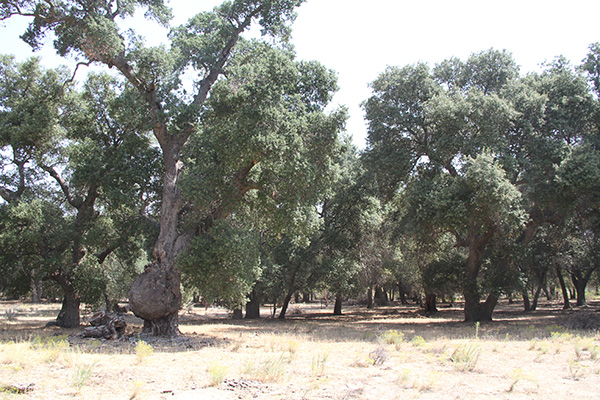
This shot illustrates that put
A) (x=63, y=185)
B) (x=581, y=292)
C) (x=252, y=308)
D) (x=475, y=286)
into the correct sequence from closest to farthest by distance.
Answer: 1. (x=63, y=185)
2. (x=475, y=286)
3. (x=252, y=308)
4. (x=581, y=292)

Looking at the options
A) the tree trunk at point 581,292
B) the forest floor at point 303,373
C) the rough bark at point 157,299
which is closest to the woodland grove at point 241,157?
the rough bark at point 157,299

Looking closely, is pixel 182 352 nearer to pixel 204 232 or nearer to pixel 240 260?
pixel 240 260

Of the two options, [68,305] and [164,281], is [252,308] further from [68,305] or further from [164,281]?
[164,281]

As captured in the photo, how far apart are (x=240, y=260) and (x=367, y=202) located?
14300 mm

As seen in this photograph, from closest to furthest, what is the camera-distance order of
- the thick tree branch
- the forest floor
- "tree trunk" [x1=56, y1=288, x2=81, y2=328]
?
the forest floor < "tree trunk" [x1=56, y1=288, x2=81, y2=328] < the thick tree branch

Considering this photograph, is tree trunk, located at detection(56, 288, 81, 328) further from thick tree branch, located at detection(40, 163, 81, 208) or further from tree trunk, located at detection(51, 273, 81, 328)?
thick tree branch, located at detection(40, 163, 81, 208)

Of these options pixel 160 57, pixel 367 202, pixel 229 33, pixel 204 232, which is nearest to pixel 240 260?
pixel 204 232

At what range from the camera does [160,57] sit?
564 inches

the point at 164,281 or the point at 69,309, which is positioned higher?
the point at 164,281

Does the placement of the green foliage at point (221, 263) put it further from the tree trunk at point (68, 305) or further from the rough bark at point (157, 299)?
the tree trunk at point (68, 305)

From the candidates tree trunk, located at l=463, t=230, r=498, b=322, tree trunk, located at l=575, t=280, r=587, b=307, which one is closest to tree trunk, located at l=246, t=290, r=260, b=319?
tree trunk, located at l=463, t=230, r=498, b=322

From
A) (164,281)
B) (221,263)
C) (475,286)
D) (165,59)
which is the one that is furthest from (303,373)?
(475,286)

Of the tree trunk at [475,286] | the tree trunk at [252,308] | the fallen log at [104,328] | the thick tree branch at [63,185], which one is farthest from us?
A: the tree trunk at [252,308]

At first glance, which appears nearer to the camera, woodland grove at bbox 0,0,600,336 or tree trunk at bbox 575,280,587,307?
woodland grove at bbox 0,0,600,336
